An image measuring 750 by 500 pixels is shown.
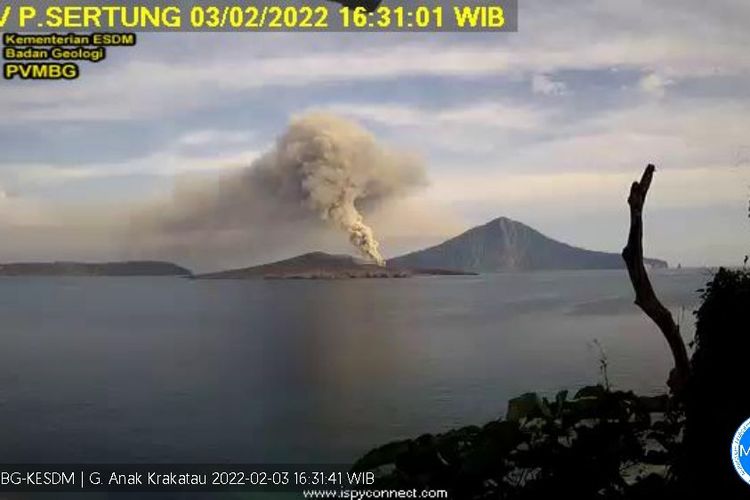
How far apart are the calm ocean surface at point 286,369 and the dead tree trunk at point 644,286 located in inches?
8.0

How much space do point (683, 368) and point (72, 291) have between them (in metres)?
35.9

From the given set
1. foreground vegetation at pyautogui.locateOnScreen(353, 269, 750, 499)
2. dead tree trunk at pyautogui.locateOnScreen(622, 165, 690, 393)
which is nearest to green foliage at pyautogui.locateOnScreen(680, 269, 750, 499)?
foreground vegetation at pyautogui.locateOnScreen(353, 269, 750, 499)

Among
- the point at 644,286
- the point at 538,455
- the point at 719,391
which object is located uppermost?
the point at 644,286

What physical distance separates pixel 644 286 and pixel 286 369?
1540 centimetres

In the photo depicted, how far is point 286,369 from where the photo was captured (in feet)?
55.5

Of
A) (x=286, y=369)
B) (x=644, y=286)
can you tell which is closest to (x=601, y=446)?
(x=644, y=286)

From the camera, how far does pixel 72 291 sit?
112 ft

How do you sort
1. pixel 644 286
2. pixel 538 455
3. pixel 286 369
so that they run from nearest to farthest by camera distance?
1. pixel 538 455
2. pixel 644 286
3. pixel 286 369

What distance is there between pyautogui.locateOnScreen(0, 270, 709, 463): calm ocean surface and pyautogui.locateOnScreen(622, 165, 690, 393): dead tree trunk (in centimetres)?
20

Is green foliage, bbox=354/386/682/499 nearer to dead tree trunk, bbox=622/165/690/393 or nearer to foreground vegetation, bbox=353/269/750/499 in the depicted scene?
foreground vegetation, bbox=353/269/750/499

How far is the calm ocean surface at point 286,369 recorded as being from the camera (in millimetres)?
10367

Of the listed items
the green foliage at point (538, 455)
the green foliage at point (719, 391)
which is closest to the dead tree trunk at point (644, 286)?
the green foliage at point (719, 391)

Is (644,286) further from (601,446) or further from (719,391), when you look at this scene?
(601,446)

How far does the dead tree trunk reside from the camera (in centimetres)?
208
